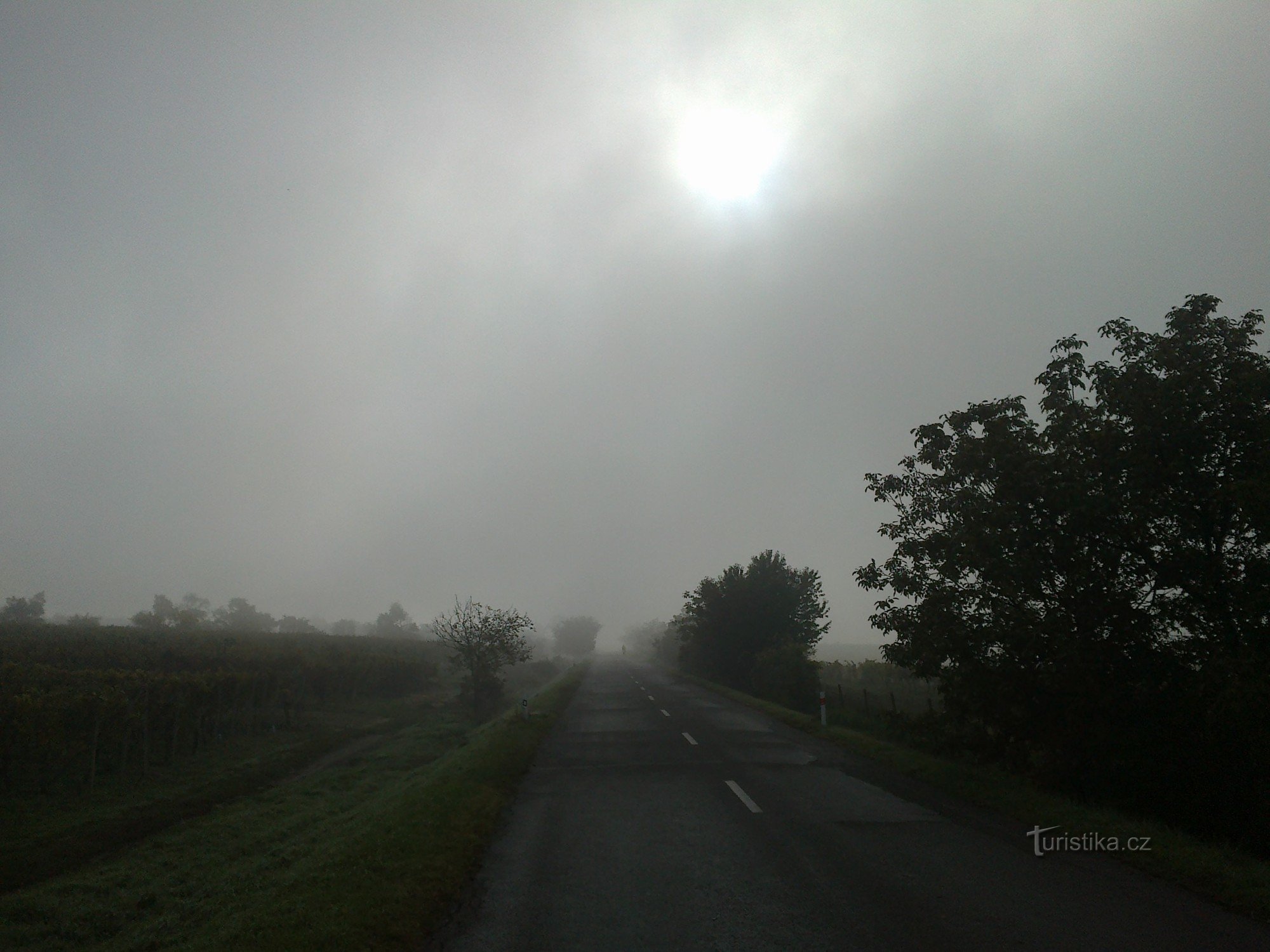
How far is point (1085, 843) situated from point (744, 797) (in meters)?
4.72

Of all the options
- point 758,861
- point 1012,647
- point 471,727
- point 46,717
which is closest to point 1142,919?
point 758,861

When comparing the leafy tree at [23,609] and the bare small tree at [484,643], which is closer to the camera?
the bare small tree at [484,643]

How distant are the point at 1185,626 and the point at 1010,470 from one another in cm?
364

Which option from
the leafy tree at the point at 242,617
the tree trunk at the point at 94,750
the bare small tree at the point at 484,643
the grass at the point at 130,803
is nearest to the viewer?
the grass at the point at 130,803

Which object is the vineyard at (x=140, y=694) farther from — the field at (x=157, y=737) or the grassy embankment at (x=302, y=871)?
the grassy embankment at (x=302, y=871)

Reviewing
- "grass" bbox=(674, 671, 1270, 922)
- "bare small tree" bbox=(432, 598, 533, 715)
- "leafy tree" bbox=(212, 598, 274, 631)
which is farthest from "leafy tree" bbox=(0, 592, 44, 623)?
"grass" bbox=(674, 671, 1270, 922)

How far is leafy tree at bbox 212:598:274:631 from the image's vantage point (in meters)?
135

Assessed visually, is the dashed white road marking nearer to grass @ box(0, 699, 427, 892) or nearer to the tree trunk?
grass @ box(0, 699, 427, 892)

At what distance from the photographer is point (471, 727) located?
30312 mm

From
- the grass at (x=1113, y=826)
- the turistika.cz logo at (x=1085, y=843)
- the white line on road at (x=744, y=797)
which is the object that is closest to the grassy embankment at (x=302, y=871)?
the white line on road at (x=744, y=797)

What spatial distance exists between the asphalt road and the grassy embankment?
67 cm

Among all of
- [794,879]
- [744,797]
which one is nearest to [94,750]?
[744,797]

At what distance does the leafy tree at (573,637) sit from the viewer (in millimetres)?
158625

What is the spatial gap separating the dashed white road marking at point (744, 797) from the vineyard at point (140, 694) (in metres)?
18.1
